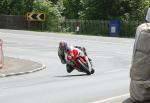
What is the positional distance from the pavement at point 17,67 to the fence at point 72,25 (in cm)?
3195

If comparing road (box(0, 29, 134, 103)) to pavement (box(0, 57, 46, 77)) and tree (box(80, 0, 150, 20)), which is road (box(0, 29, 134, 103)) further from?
tree (box(80, 0, 150, 20))

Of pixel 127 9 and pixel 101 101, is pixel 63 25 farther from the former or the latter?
pixel 101 101

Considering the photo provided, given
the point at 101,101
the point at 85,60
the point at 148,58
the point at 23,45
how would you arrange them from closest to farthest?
1. the point at 148,58
2. the point at 101,101
3. the point at 85,60
4. the point at 23,45

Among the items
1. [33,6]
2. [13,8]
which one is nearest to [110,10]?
[33,6]

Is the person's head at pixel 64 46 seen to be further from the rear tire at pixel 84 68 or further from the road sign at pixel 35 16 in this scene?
the road sign at pixel 35 16

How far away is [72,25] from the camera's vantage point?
199ft

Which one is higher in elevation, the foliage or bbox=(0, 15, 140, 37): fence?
the foliage

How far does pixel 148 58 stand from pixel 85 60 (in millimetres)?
10120

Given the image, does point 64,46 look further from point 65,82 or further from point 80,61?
point 65,82

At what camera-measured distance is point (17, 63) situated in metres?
24.5

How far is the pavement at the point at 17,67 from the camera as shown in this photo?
20953 mm

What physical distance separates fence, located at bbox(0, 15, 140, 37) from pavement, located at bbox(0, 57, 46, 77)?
105 ft

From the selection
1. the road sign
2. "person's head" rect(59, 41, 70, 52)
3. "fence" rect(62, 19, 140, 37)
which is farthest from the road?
the road sign

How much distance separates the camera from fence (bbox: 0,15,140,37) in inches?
2234
